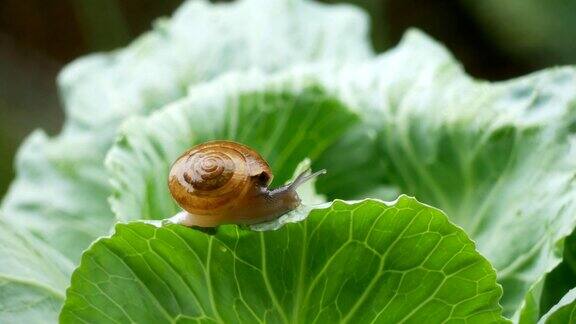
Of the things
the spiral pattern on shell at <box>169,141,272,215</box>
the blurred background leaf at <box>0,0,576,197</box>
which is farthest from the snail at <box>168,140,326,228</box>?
the blurred background leaf at <box>0,0,576,197</box>

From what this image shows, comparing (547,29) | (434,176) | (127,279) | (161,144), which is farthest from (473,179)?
(547,29)

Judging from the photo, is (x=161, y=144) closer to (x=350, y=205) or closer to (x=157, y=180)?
(x=157, y=180)

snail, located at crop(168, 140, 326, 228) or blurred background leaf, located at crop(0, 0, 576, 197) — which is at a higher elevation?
blurred background leaf, located at crop(0, 0, 576, 197)

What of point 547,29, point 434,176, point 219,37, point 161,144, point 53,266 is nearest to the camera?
point 53,266

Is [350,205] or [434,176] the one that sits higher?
[434,176]

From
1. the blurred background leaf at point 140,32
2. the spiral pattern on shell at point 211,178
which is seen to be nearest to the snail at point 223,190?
the spiral pattern on shell at point 211,178

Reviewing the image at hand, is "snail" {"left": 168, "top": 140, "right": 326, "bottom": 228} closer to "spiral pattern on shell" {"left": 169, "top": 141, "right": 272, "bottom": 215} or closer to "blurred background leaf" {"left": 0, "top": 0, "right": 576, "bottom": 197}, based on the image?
"spiral pattern on shell" {"left": 169, "top": 141, "right": 272, "bottom": 215}

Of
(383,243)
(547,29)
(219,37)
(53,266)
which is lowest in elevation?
(383,243)

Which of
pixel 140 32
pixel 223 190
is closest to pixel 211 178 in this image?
pixel 223 190
